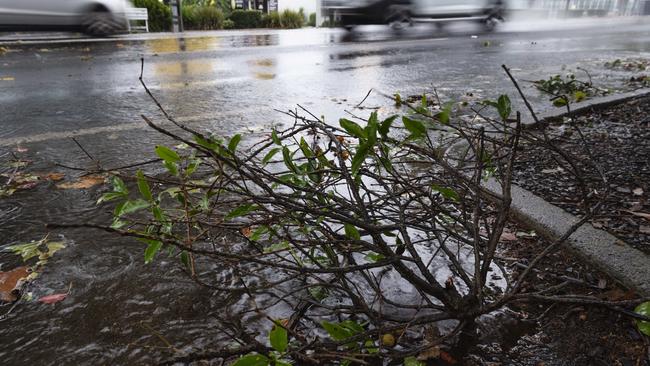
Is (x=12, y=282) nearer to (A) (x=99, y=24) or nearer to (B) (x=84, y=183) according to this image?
(B) (x=84, y=183)

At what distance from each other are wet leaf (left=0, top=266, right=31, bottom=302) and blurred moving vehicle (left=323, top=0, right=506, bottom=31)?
37.9 feet

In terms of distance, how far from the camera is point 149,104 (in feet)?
15.7

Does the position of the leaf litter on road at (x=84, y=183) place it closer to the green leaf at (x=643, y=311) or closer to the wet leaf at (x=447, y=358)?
the wet leaf at (x=447, y=358)

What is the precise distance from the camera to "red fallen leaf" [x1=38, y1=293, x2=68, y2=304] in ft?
5.68

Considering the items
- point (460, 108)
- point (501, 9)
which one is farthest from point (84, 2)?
point (501, 9)

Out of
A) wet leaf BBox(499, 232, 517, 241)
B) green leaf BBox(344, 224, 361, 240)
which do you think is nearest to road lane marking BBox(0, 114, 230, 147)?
wet leaf BBox(499, 232, 517, 241)

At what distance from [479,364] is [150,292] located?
1.24 metres

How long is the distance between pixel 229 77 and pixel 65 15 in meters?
6.36

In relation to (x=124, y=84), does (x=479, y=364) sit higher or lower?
lower

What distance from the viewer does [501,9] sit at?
49.9 ft

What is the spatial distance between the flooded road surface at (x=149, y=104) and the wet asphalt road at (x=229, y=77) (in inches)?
0.9

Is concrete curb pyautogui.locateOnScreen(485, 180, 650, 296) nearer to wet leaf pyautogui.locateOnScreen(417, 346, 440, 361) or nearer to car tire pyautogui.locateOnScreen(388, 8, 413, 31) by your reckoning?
wet leaf pyautogui.locateOnScreen(417, 346, 440, 361)

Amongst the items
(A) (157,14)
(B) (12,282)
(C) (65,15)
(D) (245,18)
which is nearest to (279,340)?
(B) (12,282)

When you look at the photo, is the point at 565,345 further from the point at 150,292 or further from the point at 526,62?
the point at 526,62
